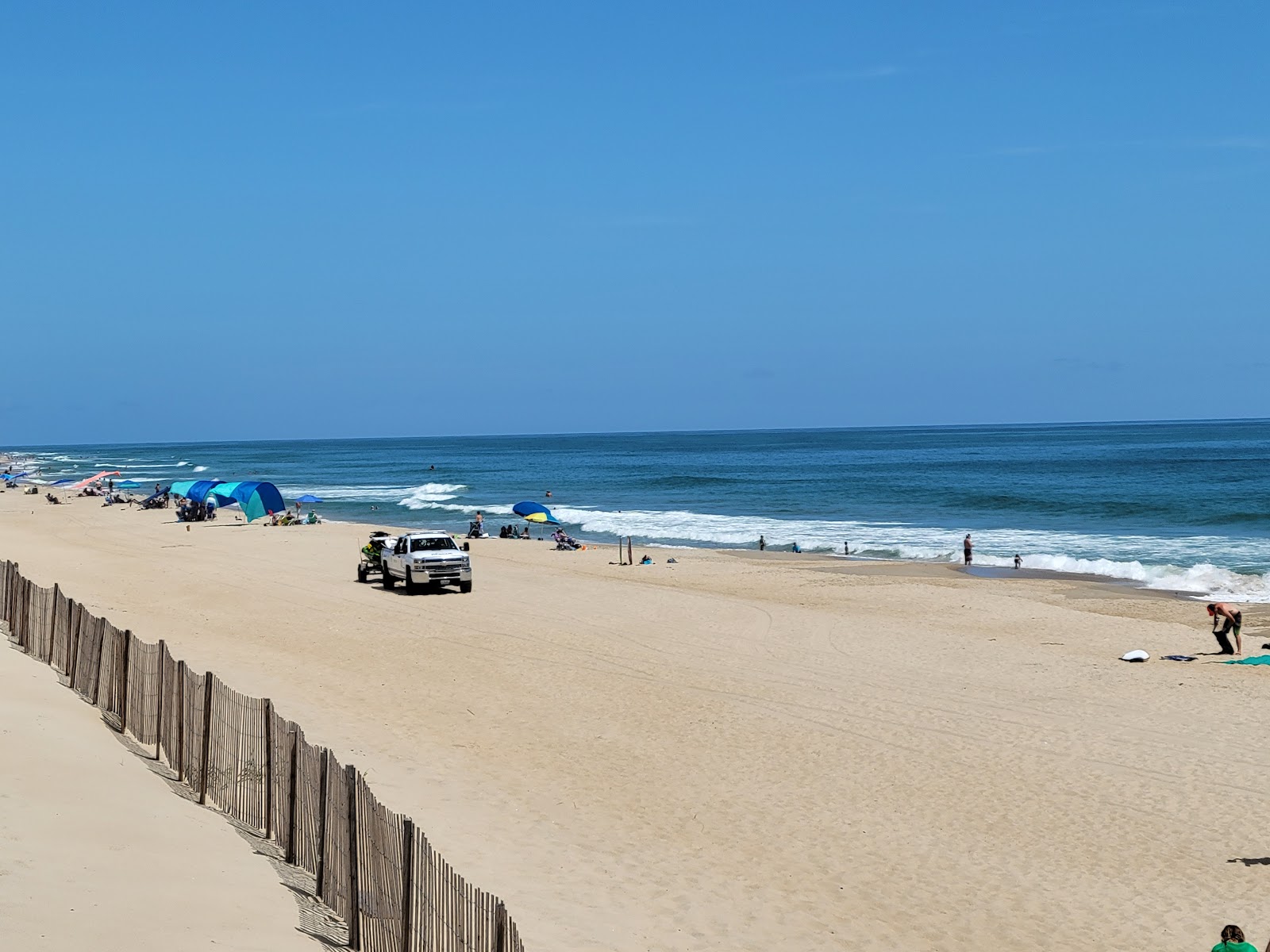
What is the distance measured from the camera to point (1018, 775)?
1402 centimetres

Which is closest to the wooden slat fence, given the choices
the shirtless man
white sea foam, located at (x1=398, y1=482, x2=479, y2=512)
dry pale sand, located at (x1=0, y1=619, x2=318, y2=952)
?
dry pale sand, located at (x1=0, y1=619, x2=318, y2=952)

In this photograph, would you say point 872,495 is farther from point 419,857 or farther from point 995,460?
point 419,857

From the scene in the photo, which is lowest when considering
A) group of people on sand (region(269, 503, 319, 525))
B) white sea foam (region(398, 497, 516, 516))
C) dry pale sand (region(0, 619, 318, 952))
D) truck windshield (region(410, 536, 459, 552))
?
white sea foam (region(398, 497, 516, 516))

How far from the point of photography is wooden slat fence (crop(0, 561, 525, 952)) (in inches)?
285

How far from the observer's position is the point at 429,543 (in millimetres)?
29797

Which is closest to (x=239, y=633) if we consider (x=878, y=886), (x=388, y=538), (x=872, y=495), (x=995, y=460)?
(x=388, y=538)

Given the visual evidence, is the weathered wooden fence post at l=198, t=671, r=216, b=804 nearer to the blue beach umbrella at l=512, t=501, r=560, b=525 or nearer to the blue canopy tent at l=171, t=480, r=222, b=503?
the blue beach umbrella at l=512, t=501, r=560, b=525

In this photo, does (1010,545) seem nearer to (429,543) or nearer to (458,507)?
(429,543)

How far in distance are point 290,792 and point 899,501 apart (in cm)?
6290

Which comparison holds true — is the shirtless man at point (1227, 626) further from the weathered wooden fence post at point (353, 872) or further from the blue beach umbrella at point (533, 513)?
the blue beach umbrella at point (533, 513)

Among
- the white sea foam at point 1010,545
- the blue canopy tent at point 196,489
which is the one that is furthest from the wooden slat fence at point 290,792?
the blue canopy tent at point 196,489

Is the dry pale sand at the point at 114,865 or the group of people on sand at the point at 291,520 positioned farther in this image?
the group of people on sand at the point at 291,520

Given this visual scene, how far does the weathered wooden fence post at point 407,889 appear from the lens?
731 cm

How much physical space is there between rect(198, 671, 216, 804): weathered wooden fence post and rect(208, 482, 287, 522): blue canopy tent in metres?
36.6
